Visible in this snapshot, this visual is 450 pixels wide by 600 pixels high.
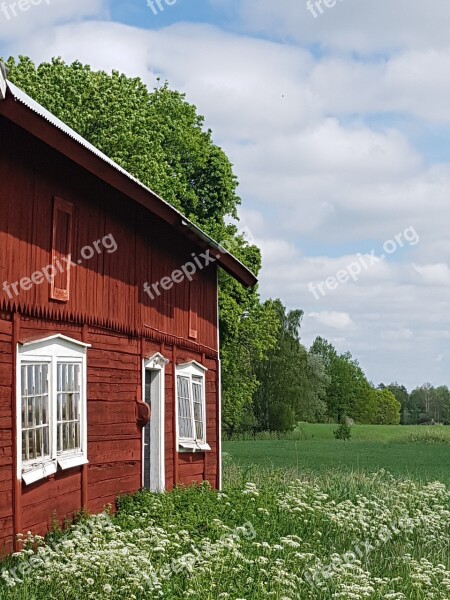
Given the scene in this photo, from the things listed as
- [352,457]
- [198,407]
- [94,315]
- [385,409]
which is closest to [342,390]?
[385,409]

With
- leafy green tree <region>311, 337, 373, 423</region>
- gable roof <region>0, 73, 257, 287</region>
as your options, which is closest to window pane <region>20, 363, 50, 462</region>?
gable roof <region>0, 73, 257, 287</region>

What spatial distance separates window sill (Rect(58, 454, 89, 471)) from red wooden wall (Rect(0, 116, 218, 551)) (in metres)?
0.18

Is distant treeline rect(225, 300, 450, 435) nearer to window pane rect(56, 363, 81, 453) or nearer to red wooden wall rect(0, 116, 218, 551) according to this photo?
red wooden wall rect(0, 116, 218, 551)

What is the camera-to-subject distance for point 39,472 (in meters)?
13.0

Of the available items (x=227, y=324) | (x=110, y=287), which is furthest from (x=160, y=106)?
(x=110, y=287)

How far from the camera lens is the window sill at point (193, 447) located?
20508mm

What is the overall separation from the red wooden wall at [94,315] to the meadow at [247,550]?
643 millimetres

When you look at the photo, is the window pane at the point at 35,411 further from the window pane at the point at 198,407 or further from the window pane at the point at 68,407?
the window pane at the point at 198,407

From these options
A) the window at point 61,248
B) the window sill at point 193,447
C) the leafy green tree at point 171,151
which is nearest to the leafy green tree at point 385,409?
the leafy green tree at point 171,151

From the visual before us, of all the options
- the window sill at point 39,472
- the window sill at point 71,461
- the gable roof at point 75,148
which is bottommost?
the window sill at point 39,472

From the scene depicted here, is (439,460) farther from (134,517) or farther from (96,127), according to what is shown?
(134,517)

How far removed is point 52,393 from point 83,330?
1.65 metres

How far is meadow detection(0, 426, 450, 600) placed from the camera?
9805 mm

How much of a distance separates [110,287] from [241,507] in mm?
4257
